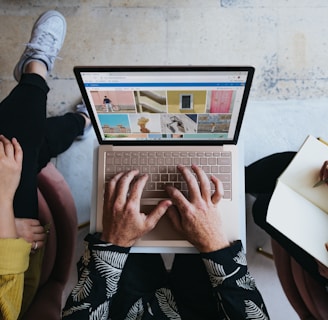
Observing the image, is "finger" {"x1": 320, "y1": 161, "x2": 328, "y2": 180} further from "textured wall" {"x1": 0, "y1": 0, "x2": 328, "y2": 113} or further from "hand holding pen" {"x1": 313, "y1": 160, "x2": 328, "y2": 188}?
"textured wall" {"x1": 0, "y1": 0, "x2": 328, "y2": 113}

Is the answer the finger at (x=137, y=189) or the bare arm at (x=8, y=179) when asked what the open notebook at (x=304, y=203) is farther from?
the bare arm at (x=8, y=179)

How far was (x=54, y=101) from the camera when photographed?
151 cm

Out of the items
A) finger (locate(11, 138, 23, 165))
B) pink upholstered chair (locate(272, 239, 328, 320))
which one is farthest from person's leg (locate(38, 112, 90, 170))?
pink upholstered chair (locate(272, 239, 328, 320))

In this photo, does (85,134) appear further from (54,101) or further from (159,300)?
(159,300)

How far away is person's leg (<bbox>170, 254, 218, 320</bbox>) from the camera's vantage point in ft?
3.05

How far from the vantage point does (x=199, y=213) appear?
0.82 m

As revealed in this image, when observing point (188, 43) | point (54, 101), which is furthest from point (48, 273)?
point (188, 43)

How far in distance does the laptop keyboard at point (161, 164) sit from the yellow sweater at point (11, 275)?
281 mm

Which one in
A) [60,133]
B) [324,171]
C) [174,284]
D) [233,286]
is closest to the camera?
[233,286]

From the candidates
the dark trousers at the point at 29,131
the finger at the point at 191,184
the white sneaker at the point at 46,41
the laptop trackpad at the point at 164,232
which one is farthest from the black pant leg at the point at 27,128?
the finger at the point at 191,184

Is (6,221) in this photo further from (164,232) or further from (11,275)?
(164,232)

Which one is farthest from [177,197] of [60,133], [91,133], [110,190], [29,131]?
[91,133]

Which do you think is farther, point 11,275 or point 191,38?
point 191,38

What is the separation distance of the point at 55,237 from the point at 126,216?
378 mm
